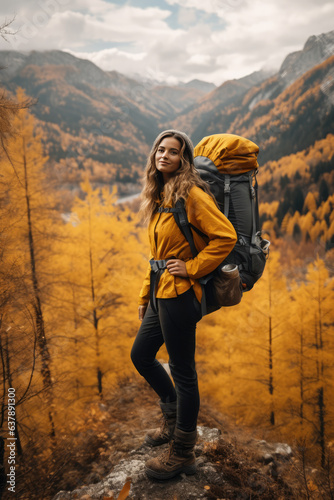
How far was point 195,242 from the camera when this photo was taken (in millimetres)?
2014

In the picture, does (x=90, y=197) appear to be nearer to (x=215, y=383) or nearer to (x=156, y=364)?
(x=156, y=364)

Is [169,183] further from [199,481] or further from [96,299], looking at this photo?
[96,299]

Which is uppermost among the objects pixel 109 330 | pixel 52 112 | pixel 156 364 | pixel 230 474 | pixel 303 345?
pixel 52 112

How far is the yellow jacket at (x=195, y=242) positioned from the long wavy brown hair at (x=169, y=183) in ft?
0.26

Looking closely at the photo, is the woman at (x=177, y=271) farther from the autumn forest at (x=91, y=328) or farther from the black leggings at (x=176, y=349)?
the autumn forest at (x=91, y=328)

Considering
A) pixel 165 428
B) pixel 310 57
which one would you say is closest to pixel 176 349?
pixel 165 428

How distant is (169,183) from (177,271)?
639mm

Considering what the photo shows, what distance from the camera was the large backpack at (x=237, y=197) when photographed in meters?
2.03

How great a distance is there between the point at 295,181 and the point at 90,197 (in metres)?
72.4

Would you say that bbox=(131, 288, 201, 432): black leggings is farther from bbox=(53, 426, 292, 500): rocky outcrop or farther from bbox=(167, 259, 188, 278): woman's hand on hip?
bbox=(53, 426, 292, 500): rocky outcrop

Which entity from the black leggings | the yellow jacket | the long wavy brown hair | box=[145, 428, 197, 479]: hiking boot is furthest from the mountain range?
box=[145, 428, 197, 479]: hiking boot

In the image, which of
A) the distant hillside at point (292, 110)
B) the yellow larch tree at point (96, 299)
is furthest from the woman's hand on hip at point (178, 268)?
the distant hillside at point (292, 110)

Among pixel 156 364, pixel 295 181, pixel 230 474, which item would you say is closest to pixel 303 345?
pixel 230 474

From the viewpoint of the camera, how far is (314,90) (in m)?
106
